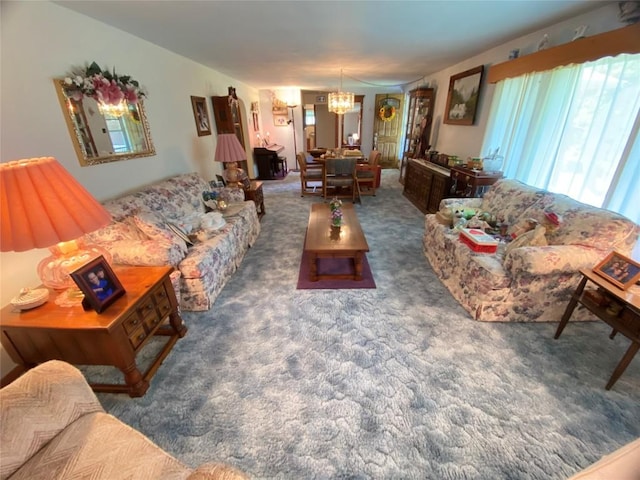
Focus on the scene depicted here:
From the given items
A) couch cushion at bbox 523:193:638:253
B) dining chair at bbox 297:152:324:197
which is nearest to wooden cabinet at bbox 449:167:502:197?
couch cushion at bbox 523:193:638:253

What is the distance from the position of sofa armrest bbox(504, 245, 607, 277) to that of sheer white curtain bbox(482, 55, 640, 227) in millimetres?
591

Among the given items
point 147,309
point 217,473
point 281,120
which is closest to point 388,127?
point 281,120

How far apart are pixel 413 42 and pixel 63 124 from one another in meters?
3.47

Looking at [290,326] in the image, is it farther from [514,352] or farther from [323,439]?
[514,352]

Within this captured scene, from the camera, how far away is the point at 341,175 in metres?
5.04

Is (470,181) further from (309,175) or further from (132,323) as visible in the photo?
(132,323)

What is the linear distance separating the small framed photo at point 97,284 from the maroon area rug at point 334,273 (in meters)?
1.44

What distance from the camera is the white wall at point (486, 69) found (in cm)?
212

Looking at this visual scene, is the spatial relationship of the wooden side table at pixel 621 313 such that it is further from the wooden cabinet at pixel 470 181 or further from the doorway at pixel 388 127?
the doorway at pixel 388 127

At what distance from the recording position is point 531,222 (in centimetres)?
216

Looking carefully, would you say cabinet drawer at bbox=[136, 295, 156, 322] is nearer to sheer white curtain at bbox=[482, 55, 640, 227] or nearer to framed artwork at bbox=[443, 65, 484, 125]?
sheer white curtain at bbox=[482, 55, 640, 227]

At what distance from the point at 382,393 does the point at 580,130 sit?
9.23 feet

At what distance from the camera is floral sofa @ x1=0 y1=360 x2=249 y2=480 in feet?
2.79

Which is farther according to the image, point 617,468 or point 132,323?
point 132,323
